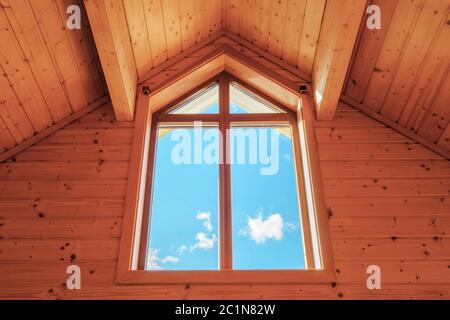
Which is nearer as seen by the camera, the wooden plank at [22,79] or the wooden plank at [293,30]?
the wooden plank at [22,79]

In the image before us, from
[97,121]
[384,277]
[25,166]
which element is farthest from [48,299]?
[384,277]

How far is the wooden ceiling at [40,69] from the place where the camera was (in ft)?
7.16

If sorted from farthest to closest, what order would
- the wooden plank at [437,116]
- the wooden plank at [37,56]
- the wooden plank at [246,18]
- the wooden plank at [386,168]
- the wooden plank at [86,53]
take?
the wooden plank at [246,18], the wooden plank at [386,168], the wooden plank at [437,116], the wooden plank at [86,53], the wooden plank at [37,56]

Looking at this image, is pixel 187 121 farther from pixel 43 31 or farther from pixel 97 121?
pixel 43 31

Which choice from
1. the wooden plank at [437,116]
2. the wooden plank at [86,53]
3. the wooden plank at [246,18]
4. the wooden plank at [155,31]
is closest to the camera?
the wooden plank at [86,53]

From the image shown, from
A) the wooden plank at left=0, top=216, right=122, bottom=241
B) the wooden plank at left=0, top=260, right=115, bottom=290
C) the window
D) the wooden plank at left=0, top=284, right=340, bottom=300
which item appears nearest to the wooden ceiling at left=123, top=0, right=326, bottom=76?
the window

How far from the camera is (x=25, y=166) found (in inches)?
105

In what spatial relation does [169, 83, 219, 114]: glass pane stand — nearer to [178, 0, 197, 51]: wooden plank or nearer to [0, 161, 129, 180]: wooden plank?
[178, 0, 197, 51]: wooden plank

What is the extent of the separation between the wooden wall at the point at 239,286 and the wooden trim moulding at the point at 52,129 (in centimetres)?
4

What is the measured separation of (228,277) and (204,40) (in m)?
2.06

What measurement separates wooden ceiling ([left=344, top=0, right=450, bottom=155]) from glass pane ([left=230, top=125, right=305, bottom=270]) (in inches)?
27.9

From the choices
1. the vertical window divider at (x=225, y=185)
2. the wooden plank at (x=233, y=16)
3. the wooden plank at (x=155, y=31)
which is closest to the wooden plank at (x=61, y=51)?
the wooden plank at (x=155, y=31)

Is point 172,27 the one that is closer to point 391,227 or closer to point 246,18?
point 246,18

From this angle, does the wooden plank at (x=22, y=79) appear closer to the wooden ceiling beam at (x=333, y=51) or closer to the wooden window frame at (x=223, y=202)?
the wooden window frame at (x=223, y=202)
